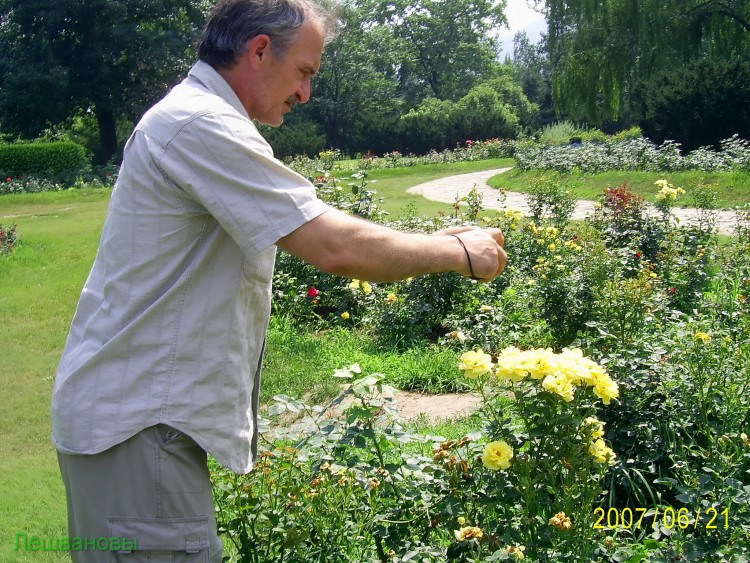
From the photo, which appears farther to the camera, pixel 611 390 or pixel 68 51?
pixel 68 51

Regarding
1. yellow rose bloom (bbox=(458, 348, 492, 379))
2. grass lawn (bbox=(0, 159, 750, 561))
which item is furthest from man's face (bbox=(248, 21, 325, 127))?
grass lawn (bbox=(0, 159, 750, 561))

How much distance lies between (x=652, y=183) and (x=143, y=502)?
44.9 ft

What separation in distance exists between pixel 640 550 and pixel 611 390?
24.0 inches

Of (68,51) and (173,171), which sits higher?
(68,51)

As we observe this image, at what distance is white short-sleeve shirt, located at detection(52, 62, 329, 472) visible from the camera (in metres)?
1.58

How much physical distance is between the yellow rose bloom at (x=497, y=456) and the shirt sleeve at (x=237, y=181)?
0.95 metres

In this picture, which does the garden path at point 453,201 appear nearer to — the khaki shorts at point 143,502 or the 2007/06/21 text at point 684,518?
the 2007/06/21 text at point 684,518

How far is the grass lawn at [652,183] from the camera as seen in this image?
11938 millimetres

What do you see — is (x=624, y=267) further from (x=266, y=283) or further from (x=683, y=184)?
(x=683, y=184)

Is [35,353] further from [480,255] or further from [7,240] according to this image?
[480,255]

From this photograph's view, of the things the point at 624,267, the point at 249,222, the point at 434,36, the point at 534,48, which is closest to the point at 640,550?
the point at 249,222

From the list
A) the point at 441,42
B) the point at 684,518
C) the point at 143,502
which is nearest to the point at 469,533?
the point at 684,518

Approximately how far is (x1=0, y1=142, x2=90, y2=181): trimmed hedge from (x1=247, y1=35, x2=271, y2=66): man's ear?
87.8ft

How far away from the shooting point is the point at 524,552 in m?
2.17
